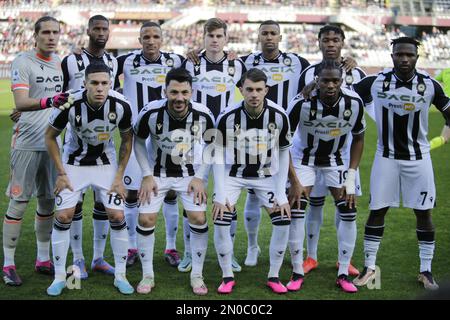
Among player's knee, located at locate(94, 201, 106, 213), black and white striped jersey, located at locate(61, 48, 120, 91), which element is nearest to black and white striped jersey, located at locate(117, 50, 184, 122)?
black and white striped jersey, located at locate(61, 48, 120, 91)

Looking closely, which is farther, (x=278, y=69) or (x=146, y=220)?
(x=278, y=69)

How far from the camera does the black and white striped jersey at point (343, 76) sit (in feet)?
18.5

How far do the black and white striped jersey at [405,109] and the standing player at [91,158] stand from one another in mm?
2160

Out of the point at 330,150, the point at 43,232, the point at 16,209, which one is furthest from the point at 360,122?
the point at 16,209

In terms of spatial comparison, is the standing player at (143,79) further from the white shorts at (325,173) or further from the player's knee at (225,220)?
the white shorts at (325,173)

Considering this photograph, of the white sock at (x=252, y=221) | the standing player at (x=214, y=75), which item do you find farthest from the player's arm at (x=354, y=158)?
the standing player at (x=214, y=75)

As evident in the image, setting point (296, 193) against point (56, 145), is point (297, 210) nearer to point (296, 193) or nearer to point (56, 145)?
point (296, 193)

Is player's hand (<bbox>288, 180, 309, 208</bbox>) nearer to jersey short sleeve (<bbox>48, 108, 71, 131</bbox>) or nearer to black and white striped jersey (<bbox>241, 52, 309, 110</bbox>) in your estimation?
black and white striped jersey (<bbox>241, 52, 309, 110</bbox>)

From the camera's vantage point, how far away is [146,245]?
5051mm

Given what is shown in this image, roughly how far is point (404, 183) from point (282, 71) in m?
1.60

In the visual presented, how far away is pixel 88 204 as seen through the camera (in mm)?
8234

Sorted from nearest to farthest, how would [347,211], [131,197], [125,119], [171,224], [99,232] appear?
[125,119] → [347,211] → [99,232] → [131,197] → [171,224]

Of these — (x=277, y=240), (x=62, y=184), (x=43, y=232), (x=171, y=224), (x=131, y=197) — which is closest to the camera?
(x=62, y=184)
